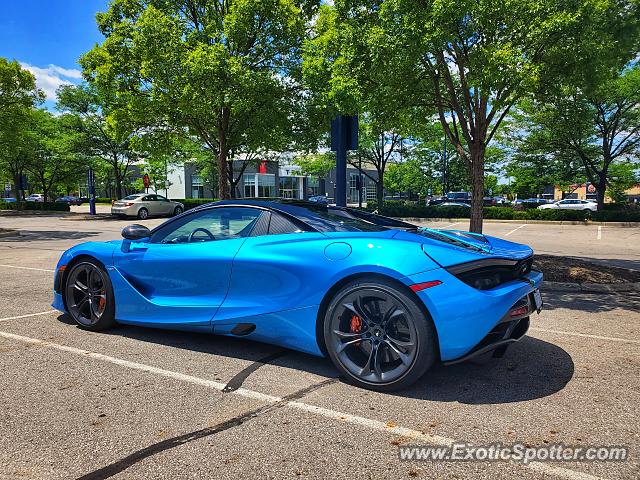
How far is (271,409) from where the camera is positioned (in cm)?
301

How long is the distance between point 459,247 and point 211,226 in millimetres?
2147

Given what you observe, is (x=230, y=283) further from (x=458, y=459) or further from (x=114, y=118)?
(x=114, y=118)

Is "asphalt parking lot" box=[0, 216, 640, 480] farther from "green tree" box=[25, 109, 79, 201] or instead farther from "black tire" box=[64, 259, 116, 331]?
"green tree" box=[25, 109, 79, 201]

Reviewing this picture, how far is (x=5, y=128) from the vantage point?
17.3m

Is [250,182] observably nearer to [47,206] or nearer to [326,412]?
[47,206]

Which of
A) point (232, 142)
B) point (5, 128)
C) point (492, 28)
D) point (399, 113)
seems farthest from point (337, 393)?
point (5, 128)

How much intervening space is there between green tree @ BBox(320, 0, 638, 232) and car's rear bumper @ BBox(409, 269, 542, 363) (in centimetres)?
455

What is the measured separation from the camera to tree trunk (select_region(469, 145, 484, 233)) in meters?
9.57

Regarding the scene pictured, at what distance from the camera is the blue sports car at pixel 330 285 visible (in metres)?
3.10

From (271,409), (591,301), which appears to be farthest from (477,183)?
(271,409)

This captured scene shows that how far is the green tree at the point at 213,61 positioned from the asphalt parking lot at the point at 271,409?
988 cm

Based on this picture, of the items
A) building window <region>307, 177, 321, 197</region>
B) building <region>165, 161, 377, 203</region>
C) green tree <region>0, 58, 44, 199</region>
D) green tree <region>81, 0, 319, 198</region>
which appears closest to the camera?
green tree <region>81, 0, 319, 198</region>

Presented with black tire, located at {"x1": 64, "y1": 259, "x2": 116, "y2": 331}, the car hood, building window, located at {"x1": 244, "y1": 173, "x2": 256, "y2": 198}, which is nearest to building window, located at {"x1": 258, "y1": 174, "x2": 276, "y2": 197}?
building window, located at {"x1": 244, "y1": 173, "x2": 256, "y2": 198}

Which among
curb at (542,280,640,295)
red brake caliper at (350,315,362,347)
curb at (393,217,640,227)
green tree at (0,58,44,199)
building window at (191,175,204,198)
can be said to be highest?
green tree at (0,58,44,199)
